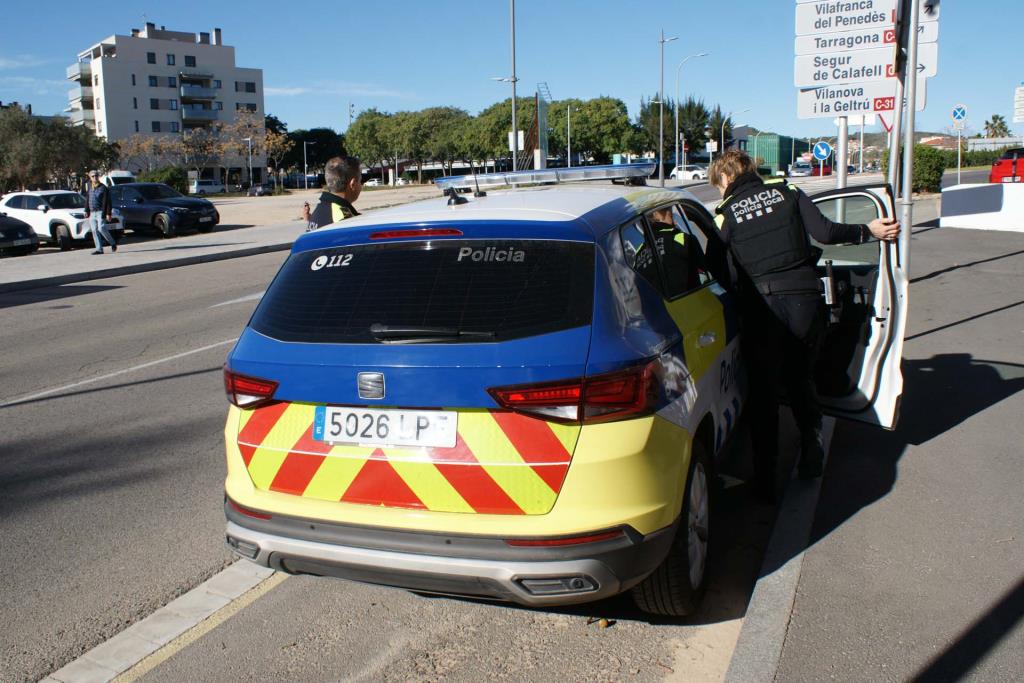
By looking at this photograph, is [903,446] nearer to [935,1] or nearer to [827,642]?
[827,642]

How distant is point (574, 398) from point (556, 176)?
3565mm

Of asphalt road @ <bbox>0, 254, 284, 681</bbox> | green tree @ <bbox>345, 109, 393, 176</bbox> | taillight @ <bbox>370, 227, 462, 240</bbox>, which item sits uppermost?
green tree @ <bbox>345, 109, 393, 176</bbox>

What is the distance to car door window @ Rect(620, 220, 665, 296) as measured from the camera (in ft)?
11.3

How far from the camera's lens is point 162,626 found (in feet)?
11.8

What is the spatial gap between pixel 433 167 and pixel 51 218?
93.9 meters

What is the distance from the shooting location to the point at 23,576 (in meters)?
4.09

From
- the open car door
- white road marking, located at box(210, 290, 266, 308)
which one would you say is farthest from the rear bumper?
white road marking, located at box(210, 290, 266, 308)

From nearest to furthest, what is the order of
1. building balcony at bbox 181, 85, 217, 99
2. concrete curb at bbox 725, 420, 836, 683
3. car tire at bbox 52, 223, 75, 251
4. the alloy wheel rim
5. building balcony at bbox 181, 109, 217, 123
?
concrete curb at bbox 725, 420, 836, 683 → the alloy wheel rim → car tire at bbox 52, 223, 75, 251 → building balcony at bbox 181, 85, 217, 99 → building balcony at bbox 181, 109, 217, 123

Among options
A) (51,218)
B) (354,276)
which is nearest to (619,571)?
(354,276)

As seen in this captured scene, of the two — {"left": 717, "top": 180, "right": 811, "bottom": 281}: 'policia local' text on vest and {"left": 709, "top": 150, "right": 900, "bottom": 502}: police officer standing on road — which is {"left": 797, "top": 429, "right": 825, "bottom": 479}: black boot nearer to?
{"left": 709, "top": 150, "right": 900, "bottom": 502}: police officer standing on road

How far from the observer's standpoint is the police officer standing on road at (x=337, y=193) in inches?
240

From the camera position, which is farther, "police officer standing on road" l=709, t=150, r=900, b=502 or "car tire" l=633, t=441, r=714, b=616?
"police officer standing on road" l=709, t=150, r=900, b=502

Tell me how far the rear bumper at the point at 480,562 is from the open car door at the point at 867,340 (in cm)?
248

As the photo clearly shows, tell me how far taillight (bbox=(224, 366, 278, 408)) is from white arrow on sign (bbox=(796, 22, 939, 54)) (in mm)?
8226
